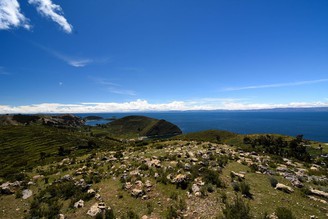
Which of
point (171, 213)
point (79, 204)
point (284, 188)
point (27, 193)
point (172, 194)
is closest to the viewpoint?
point (171, 213)

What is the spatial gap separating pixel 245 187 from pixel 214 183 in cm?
224

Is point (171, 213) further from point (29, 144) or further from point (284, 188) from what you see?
point (29, 144)

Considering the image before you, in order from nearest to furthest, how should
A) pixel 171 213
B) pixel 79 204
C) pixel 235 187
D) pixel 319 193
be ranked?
pixel 171 213 < pixel 79 204 < pixel 319 193 < pixel 235 187

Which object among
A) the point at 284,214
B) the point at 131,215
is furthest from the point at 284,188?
the point at 131,215

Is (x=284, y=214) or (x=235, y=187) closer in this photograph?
(x=284, y=214)

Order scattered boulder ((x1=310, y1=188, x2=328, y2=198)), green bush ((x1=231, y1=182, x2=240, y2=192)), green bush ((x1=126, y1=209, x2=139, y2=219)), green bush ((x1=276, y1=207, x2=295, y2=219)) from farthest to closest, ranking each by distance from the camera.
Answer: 1. green bush ((x1=231, y1=182, x2=240, y2=192))
2. scattered boulder ((x1=310, y1=188, x2=328, y2=198))
3. green bush ((x1=126, y1=209, x2=139, y2=219))
4. green bush ((x1=276, y1=207, x2=295, y2=219))

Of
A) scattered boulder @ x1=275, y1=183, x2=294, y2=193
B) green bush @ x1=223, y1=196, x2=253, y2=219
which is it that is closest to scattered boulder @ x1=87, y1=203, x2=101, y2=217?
green bush @ x1=223, y1=196, x2=253, y2=219

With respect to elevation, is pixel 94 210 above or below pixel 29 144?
above

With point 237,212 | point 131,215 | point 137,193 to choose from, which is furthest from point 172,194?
point 237,212

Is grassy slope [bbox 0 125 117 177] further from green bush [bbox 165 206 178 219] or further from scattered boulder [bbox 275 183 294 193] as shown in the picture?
scattered boulder [bbox 275 183 294 193]

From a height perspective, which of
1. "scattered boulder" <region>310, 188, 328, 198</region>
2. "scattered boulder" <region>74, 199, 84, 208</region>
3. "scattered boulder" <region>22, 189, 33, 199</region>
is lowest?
"scattered boulder" <region>22, 189, 33, 199</region>

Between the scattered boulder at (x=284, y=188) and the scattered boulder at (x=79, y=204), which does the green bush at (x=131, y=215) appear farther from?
the scattered boulder at (x=284, y=188)

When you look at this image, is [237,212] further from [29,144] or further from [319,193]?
[29,144]

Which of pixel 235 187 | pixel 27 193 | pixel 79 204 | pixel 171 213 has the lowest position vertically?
pixel 27 193
